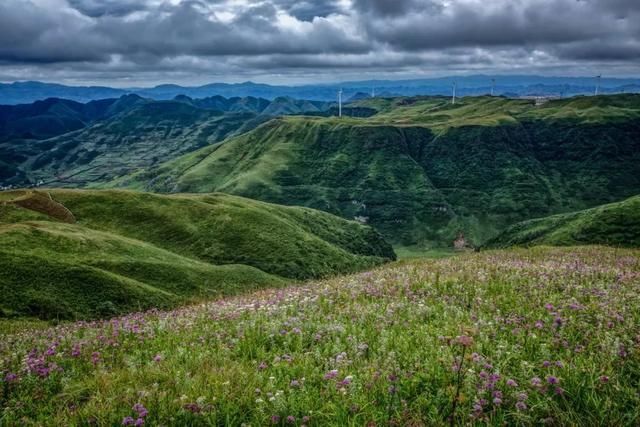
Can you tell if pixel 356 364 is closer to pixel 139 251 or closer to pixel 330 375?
pixel 330 375

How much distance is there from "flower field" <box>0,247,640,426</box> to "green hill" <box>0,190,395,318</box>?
818 cm

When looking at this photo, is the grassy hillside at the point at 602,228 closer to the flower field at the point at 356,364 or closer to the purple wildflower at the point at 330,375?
the flower field at the point at 356,364

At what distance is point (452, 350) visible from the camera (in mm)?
7707

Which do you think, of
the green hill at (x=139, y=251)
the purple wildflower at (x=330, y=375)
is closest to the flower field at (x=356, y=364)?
the purple wildflower at (x=330, y=375)

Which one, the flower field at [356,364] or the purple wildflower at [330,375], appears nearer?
the flower field at [356,364]

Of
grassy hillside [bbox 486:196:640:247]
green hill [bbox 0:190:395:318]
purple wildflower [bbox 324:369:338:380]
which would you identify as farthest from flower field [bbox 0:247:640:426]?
grassy hillside [bbox 486:196:640:247]

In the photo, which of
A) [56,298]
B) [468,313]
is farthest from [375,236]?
[468,313]

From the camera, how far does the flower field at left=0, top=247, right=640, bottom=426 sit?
228 inches

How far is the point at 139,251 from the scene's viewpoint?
71.7 metres

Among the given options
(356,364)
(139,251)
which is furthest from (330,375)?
(139,251)

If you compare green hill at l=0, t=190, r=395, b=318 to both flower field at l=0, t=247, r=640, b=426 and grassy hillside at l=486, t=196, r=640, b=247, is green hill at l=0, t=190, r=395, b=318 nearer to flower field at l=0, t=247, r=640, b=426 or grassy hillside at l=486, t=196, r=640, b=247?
flower field at l=0, t=247, r=640, b=426

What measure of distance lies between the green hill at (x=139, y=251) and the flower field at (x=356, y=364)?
8176 millimetres

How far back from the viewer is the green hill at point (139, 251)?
158 feet

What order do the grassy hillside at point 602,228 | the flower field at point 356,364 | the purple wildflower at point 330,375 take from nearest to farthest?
the flower field at point 356,364, the purple wildflower at point 330,375, the grassy hillside at point 602,228
